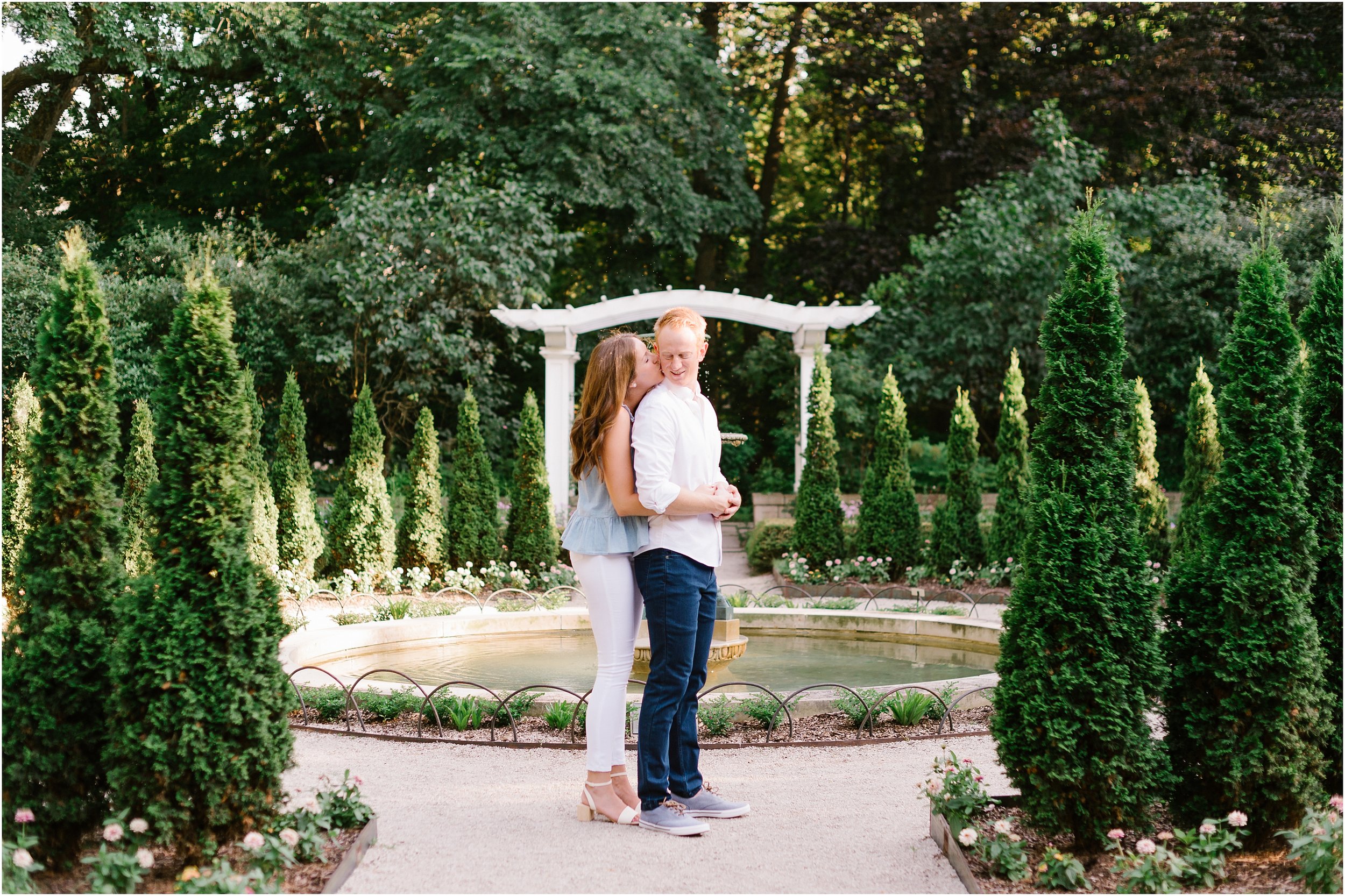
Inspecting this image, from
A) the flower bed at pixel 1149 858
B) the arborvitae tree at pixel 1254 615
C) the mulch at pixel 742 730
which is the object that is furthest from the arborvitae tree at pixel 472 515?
the arborvitae tree at pixel 1254 615

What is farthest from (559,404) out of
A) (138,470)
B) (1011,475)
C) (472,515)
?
(1011,475)

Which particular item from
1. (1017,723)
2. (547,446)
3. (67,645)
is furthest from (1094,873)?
(547,446)

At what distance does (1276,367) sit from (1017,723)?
4.51 ft

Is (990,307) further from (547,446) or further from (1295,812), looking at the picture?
(1295,812)

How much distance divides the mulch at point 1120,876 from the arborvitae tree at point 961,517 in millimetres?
7700

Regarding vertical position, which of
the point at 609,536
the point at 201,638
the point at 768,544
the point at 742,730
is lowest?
the point at 742,730

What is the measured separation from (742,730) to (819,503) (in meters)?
6.58

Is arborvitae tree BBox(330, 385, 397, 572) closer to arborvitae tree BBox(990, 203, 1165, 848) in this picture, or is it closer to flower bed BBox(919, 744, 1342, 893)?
flower bed BBox(919, 744, 1342, 893)

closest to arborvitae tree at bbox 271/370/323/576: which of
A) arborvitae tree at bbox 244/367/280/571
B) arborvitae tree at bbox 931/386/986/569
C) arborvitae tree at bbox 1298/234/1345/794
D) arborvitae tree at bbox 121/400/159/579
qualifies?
arborvitae tree at bbox 244/367/280/571

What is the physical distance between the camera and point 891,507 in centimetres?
1139


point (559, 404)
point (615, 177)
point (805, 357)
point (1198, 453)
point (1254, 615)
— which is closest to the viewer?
point (1254, 615)

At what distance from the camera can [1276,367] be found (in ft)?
11.0

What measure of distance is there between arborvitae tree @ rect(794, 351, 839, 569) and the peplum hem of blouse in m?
8.25

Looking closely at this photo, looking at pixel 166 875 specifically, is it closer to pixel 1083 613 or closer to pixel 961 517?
pixel 1083 613
